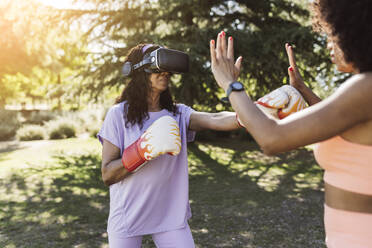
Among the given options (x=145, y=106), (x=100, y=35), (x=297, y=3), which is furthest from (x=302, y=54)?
(x=145, y=106)

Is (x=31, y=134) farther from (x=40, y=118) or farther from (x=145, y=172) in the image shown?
(x=145, y=172)

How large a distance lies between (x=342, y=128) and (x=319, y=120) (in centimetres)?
8

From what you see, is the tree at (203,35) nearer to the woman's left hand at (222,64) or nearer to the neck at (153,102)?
the neck at (153,102)

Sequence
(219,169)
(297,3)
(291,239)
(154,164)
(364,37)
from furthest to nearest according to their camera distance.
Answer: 1. (297,3)
2. (219,169)
3. (291,239)
4. (154,164)
5. (364,37)

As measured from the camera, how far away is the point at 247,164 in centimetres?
925

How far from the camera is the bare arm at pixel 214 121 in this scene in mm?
2174

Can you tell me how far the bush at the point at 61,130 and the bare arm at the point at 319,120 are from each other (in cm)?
1419

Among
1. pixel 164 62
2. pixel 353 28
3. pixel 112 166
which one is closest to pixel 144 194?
pixel 112 166

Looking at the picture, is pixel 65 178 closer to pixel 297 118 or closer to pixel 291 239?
pixel 291 239

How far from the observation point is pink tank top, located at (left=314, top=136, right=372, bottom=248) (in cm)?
114

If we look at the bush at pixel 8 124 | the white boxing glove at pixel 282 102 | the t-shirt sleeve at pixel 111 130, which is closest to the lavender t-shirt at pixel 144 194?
the t-shirt sleeve at pixel 111 130

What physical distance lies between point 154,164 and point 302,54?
824cm

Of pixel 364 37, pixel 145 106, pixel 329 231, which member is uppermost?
pixel 364 37

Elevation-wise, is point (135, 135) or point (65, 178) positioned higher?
point (135, 135)
